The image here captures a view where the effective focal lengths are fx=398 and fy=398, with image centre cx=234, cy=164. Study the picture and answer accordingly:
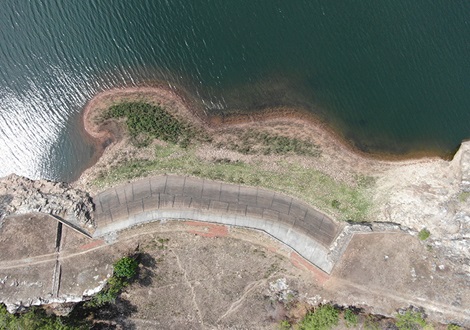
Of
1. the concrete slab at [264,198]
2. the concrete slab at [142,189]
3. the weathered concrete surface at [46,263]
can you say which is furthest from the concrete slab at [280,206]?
the weathered concrete surface at [46,263]

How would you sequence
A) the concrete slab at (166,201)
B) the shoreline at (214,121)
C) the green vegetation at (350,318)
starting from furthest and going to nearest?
the shoreline at (214,121), the concrete slab at (166,201), the green vegetation at (350,318)

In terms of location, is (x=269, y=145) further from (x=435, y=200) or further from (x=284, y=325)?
(x=284, y=325)

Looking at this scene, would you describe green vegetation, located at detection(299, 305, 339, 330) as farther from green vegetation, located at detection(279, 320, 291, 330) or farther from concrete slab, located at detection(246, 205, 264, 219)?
concrete slab, located at detection(246, 205, 264, 219)

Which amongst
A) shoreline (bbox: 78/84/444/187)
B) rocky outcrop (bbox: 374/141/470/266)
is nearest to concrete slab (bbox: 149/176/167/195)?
shoreline (bbox: 78/84/444/187)

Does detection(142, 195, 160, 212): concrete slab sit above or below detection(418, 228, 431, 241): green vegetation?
below

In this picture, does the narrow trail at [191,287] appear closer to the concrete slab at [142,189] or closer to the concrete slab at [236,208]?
the concrete slab at [142,189]

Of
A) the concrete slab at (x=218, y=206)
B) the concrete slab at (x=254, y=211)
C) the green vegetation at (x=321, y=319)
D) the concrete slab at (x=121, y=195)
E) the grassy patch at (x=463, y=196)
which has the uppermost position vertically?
the grassy patch at (x=463, y=196)
